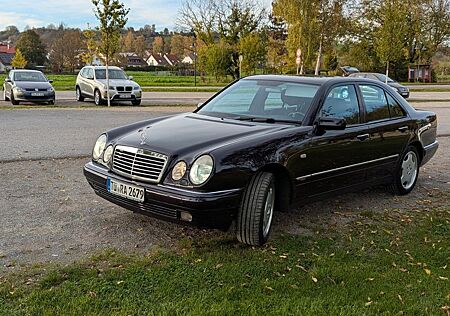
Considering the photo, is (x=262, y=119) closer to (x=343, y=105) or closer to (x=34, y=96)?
(x=343, y=105)

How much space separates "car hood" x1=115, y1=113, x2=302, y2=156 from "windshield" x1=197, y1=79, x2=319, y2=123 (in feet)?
0.91

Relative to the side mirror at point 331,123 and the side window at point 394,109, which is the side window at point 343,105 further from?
the side window at point 394,109

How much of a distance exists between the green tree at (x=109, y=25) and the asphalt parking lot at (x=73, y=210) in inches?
438

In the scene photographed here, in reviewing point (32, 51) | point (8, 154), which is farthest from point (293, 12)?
point (32, 51)

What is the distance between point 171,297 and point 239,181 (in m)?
1.19

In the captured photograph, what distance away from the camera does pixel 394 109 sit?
6.43 meters

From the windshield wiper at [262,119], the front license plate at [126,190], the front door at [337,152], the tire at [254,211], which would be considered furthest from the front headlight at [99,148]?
the front door at [337,152]

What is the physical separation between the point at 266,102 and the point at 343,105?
875 millimetres

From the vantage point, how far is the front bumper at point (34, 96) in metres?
19.6

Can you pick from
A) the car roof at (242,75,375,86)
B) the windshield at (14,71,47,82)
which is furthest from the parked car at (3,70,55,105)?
the car roof at (242,75,375,86)

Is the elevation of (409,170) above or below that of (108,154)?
below

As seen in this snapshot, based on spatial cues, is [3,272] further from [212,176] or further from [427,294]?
[427,294]

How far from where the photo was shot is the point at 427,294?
365 centimetres

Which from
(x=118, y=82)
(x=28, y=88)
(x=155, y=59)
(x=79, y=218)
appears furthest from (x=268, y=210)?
(x=155, y=59)
